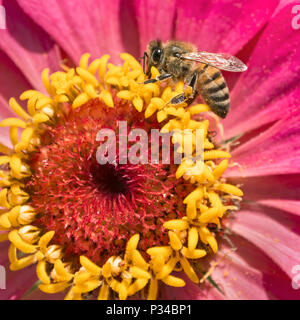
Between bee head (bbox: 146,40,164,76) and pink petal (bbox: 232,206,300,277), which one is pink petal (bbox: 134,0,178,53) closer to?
bee head (bbox: 146,40,164,76)

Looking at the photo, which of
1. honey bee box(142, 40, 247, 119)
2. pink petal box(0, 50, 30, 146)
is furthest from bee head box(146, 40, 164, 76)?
pink petal box(0, 50, 30, 146)

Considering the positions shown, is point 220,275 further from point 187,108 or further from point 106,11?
point 106,11

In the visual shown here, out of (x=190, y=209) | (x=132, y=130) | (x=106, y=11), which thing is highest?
(x=106, y=11)

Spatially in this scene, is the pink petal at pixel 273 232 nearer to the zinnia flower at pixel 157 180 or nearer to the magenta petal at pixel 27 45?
the zinnia flower at pixel 157 180

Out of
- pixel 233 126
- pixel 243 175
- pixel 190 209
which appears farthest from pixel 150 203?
pixel 233 126

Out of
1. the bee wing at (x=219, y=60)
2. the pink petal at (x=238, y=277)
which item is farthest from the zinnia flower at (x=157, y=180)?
the bee wing at (x=219, y=60)
